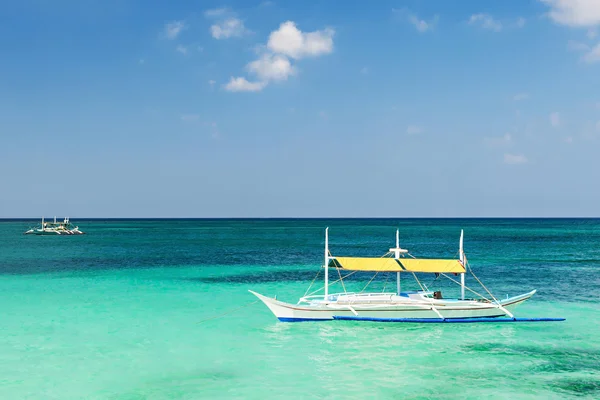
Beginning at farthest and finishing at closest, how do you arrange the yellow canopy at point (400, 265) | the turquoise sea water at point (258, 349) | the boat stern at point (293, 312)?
1. the yellow canopy at point (400, 265)
2. the boat stern at point (293, 312)
3. the turquoise sea water at point (258, 349)

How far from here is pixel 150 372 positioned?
21922mm

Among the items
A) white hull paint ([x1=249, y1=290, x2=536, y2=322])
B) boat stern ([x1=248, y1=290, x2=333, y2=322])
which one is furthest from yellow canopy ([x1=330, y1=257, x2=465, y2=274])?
boat stern ([x1=248, y1=290, x2=333, y2=322])

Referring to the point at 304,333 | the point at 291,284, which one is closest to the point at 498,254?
the point at 291,284

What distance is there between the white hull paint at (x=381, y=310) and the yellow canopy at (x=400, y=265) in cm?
232

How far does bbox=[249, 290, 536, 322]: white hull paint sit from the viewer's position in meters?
30.0

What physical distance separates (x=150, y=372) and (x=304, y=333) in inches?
354

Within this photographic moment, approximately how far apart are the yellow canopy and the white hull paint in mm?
2322

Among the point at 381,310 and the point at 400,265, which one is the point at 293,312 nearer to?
the point at 381,310

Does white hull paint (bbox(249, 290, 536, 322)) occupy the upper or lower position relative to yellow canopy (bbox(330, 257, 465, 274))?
lower

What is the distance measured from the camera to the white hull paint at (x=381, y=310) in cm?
2997

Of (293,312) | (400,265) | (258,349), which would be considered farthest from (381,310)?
(258,349)

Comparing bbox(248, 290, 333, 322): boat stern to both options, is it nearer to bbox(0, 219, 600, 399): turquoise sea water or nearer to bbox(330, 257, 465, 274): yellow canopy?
bbox(0, 219, 600, 399): turquoise sea water

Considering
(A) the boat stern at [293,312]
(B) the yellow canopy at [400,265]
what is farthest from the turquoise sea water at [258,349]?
(B) the yellow canopy at [400,265]

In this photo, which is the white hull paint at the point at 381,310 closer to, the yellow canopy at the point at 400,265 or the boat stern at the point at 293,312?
the boat stern at the point at 293,312
